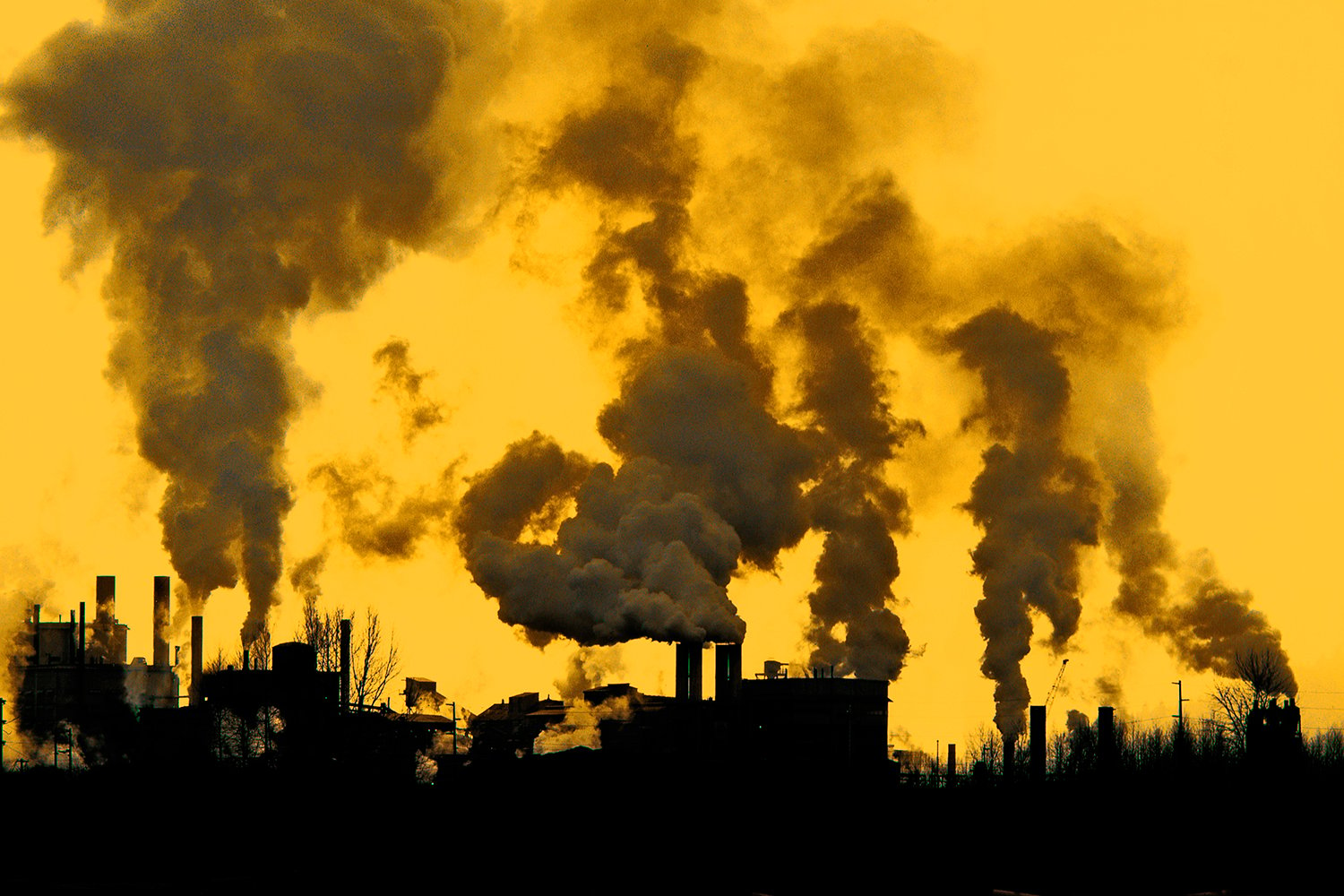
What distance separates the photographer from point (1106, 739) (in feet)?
315

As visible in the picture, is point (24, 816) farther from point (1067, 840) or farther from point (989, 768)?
point (989, 768)

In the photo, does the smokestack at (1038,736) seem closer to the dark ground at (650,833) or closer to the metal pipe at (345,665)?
the dark ground at (650,833)

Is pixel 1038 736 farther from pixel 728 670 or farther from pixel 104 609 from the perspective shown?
pixel 104 609

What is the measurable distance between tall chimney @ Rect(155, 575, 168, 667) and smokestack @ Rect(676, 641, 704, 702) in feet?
Answer: 82.4

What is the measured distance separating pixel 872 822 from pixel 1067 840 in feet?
25.1

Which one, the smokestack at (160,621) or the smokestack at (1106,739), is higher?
the smokestack at (160,621)

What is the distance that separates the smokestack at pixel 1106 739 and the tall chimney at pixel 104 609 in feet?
164

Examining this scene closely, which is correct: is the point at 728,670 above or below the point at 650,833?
above

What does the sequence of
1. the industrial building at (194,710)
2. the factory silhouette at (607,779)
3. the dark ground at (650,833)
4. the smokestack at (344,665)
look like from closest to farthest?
the dark ground at (650,833) → the factory silhouette at (607,779) → the industrial building at (194,710) → the smokestack at (344,665)

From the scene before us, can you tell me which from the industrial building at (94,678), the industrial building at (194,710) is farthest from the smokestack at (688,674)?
the industrial building at (94,678)

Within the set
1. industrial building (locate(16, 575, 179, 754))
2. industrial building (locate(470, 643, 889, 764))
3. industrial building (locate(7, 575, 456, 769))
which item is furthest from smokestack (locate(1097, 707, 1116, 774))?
industrial building (locate(16, 575, 179, 754))

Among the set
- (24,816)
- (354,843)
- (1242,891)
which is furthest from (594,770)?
(1242,891)

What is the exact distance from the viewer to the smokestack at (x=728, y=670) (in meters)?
99.1

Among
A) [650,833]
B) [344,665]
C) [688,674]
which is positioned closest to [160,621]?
[344,665]
